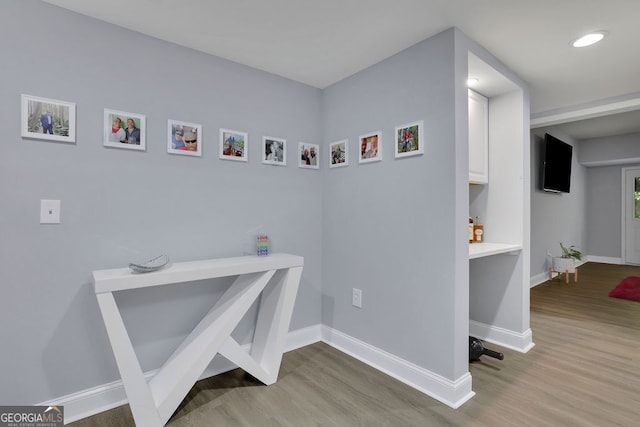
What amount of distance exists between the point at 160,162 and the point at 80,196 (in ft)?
1.54

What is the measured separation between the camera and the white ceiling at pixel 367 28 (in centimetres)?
171

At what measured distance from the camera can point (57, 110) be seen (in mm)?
1707

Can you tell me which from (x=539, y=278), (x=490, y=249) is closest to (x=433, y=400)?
(x=490, y=249)

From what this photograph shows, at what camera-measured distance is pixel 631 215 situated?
6207mm

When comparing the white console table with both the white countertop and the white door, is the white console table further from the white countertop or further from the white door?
the white door

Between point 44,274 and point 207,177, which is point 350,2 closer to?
point 207,177

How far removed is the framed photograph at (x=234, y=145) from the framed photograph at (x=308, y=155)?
0.50 metres

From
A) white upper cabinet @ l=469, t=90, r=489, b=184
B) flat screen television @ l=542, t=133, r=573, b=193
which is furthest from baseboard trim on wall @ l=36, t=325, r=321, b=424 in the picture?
flat screen television @ l=542, t=133, r=573, b=193

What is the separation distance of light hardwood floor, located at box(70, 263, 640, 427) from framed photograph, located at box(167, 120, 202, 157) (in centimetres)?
154

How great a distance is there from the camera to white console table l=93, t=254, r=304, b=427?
60.8 inches

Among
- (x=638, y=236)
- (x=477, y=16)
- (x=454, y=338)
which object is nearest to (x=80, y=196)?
(x=454, y=338)

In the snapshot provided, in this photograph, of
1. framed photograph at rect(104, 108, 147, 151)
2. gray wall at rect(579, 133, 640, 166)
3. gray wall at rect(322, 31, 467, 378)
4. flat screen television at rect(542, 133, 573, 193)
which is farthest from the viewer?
gray wall at rect(579, 133, 640, 166)
